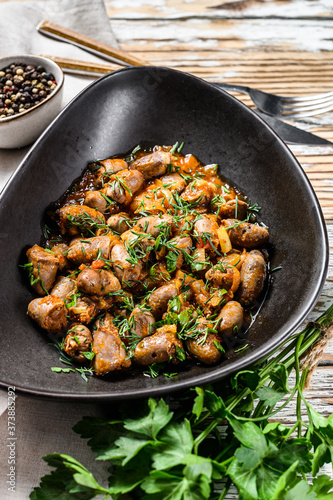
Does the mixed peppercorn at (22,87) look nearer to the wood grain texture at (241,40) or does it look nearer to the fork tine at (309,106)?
the wood grain texture at (241,40)

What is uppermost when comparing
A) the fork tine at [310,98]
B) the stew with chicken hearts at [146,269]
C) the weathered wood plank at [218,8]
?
the weathered wood plank at [218,8]

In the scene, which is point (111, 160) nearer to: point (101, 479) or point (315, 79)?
point (101, 479)

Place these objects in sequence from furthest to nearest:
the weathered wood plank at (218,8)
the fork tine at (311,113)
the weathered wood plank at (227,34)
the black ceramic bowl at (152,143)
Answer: the weathered wood plank at (218,8) < the weathered wood plank at (227,34) < the fork tine at (311,113) < the black ceramic bowl at (152,143)

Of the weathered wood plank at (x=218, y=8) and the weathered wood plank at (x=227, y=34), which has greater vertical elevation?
the weathered wood plank at (x=218, y=8)

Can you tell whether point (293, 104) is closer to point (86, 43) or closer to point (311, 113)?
point (311, 113)

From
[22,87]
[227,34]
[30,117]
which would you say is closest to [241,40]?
[227,34]

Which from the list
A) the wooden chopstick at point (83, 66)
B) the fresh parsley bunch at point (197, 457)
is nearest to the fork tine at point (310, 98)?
the wooden chopstick at point (83, 66)

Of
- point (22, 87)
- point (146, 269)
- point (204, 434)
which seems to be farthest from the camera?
point (22, 87)
